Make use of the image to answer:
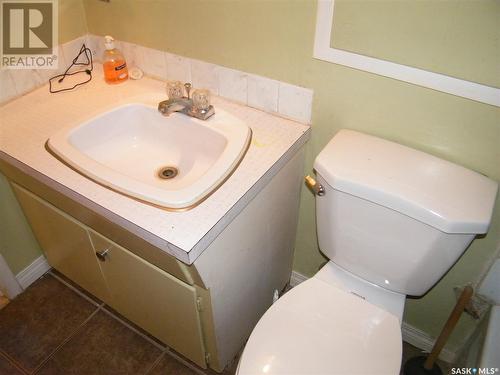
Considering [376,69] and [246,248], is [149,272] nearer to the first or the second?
[246,248]

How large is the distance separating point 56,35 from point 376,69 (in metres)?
1.10

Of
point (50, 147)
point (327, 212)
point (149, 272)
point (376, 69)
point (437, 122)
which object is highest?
point (376, 69)

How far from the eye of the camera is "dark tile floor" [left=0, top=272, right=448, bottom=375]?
145 centimetres

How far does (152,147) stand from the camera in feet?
4.19

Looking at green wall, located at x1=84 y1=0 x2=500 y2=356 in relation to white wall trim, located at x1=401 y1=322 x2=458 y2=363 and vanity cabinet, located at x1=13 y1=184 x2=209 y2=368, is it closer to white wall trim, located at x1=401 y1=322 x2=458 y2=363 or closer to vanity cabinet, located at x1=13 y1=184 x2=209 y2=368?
white wall trim, located at x1=401 y1=322 x2=458 y2=363

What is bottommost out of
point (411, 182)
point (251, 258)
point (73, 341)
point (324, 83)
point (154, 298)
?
point (73, 341)

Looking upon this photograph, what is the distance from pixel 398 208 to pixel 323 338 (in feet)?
1.30

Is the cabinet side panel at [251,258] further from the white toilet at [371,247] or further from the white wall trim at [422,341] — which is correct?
the white wall trim at [422,341]

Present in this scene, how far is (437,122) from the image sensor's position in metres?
0.99

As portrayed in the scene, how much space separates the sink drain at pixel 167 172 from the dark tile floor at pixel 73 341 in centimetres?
75

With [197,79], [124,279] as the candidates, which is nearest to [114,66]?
[197,79]

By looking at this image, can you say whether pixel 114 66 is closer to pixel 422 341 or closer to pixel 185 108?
pixel 185 108

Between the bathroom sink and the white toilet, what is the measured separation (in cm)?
29

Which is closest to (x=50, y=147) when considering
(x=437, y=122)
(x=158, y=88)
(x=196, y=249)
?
(x=158, y=88)
